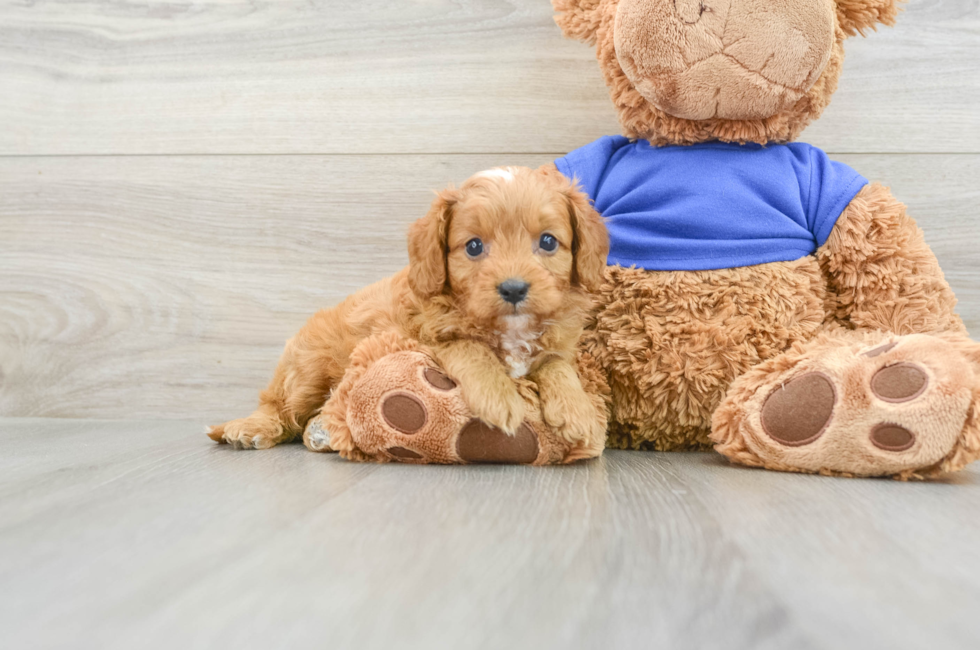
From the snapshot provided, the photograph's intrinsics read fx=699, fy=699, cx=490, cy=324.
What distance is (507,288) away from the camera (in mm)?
1018

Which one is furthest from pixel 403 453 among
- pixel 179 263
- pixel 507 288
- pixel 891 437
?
pixel 179 263

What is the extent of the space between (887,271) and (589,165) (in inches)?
21.8

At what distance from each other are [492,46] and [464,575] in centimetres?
134

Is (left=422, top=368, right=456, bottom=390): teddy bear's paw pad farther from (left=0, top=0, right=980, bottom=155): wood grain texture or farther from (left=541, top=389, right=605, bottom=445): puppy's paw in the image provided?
(left=0, top=0, right=980, bottom=155): wood grain texture

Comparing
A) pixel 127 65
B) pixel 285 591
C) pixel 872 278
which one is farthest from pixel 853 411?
pixel 127 65

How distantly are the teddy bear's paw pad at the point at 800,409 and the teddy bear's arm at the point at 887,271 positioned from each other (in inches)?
11.3

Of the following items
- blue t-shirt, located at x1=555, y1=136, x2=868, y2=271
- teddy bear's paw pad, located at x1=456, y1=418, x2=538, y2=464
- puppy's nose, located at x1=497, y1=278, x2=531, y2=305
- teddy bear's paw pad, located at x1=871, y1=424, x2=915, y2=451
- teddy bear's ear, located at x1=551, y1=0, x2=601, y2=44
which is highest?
teddy bear's ear, located at x1=551, y1=0, x2=601, y2=44

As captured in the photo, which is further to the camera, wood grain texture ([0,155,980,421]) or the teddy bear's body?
wood grain texture ([0,155,980,421])

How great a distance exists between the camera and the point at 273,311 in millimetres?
1722

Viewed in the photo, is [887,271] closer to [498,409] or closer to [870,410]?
[870,410]

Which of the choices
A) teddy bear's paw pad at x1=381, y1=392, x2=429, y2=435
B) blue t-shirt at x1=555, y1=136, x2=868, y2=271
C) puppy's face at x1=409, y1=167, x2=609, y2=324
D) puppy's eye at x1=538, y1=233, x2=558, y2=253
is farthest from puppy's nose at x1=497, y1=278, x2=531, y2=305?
blue t-shirt at x1=555, y1=136, x2=868, y2=271

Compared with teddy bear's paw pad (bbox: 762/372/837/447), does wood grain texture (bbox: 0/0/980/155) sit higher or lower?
higher

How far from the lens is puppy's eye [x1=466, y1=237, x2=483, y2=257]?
1.09 meters

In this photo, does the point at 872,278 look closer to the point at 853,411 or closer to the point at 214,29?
the point at 853,411
